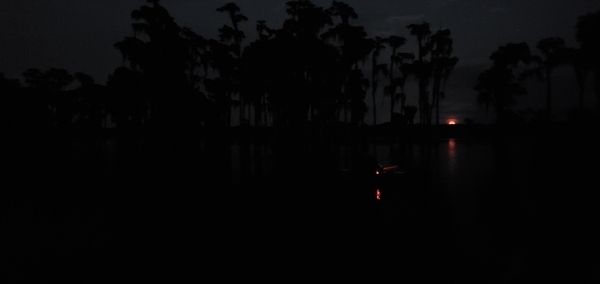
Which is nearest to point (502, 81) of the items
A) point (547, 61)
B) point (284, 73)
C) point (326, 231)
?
point (547, 61)

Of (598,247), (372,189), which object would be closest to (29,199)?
(372,189)

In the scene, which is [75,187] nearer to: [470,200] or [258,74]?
[470,200]

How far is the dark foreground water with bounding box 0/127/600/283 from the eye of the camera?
4.46 metres

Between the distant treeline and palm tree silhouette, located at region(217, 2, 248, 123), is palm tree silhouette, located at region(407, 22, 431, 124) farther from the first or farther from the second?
palm tree silhouette, located at region(217, 2, 248, 123)

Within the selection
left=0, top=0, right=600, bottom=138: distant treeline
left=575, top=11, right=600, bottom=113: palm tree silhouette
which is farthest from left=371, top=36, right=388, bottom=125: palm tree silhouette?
left=575, top=11, right=600, bottom=113: palm tree silhouette

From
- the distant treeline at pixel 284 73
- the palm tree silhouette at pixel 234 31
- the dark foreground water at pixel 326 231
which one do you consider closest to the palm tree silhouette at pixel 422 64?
the distant treeline at pixel 284 73

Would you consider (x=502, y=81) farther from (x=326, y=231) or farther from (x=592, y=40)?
(x=326, y=231)

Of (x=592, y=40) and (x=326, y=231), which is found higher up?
(x=592, y=40)

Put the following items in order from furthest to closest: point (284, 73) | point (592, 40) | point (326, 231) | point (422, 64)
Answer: point (422, 64) → point (284, 73) → point (592, 40) → point (326, 231)

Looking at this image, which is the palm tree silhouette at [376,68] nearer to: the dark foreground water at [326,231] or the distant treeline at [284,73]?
the distant treeline at [284,73]

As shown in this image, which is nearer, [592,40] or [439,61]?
[592,40]

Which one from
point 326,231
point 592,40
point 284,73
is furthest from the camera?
point 284,73

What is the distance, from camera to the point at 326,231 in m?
6.24

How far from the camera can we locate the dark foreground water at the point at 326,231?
446cm
